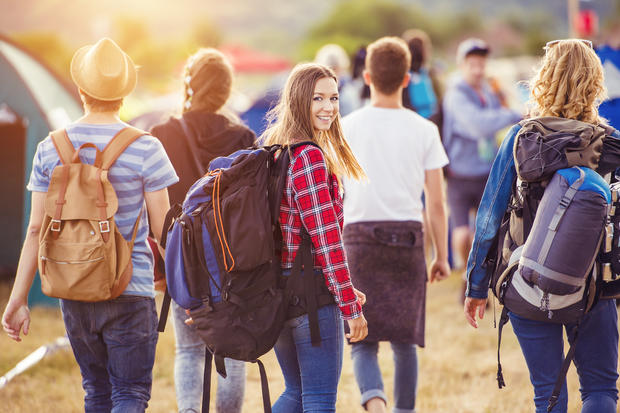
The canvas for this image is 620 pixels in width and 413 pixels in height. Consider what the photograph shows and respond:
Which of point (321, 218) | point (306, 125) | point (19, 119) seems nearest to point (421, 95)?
point (306, 125)

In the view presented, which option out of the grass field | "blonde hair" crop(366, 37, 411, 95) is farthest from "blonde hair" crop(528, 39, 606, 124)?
the grass field

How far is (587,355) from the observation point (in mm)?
2689

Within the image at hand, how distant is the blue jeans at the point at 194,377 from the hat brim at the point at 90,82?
1.13m

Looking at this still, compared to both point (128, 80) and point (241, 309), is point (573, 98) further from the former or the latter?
point (128, 80)

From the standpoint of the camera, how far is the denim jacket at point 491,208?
109 inches

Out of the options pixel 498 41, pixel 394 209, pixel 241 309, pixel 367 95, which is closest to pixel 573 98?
pixel 394 209

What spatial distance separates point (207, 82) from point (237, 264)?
135 centimetres

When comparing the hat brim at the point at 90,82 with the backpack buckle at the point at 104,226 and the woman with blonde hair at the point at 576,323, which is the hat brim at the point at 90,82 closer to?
the backpack buckle at the point at 104,226

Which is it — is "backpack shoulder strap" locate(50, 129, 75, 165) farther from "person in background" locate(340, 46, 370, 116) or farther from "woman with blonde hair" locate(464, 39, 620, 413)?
"person in background" locate(340, 46, 370, 116)

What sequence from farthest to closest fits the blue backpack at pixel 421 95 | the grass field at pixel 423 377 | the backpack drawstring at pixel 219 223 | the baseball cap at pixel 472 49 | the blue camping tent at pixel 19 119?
the blue camping tent at pixel 19 119, the blue backpack at pixel 421 95, the baseball cap at pixel 472 49, the grass field at pixel 423 377, the backpack drawstring at pixel 219 223

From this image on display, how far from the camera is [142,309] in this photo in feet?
9.10

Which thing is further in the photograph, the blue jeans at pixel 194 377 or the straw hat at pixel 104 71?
the blue jeans at pixel 194 377

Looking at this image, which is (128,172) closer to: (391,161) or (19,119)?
(391,161)

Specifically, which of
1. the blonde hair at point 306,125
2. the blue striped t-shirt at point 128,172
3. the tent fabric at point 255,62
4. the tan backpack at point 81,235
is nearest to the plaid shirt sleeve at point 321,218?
the blonde hair at point 306,125
